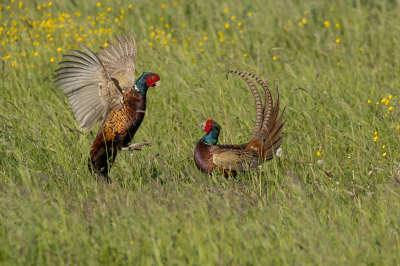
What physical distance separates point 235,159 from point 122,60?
143 cm

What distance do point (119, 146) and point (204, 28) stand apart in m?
3.81

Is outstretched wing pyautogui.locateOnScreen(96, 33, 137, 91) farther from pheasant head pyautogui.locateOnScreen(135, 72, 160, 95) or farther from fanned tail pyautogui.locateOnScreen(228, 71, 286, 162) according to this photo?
fanned tail pyautogui.locateOnScreen(228, 71, 286, 162)

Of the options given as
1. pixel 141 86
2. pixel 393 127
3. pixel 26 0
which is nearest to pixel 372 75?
pixel 393 127

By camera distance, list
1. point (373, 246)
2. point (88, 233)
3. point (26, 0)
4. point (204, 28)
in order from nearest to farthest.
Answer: point (373, 246), point (88, 233), point (204, 28), point (26, 0)

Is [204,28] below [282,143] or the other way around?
the other way around

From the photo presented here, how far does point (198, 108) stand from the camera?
4.94 m

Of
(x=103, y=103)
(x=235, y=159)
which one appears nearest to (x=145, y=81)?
(x=103, y=103)

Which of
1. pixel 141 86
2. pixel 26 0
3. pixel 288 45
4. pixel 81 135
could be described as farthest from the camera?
pixel 26 0

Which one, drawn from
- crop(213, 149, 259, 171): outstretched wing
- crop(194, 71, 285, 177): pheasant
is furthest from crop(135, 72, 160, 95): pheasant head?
crop(213, 149, 259, 171): outstretched wing

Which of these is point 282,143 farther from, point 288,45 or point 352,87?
point 288,45

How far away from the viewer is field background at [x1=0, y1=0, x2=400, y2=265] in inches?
102

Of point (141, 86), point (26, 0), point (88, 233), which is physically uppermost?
point (26, 0)

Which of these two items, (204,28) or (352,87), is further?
(204,28)

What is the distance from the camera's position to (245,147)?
418cm
